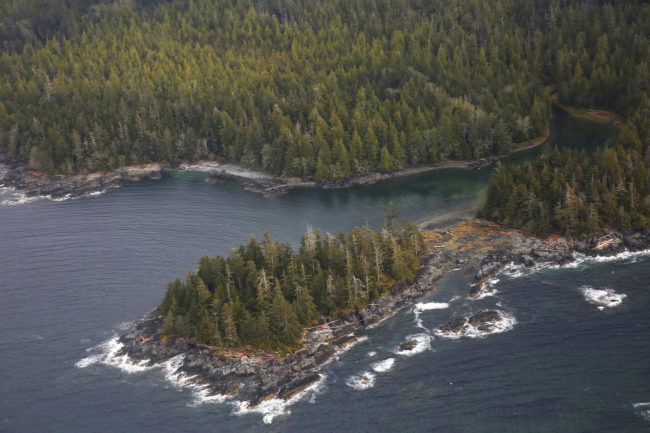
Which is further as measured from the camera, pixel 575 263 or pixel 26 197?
pixel 26 197

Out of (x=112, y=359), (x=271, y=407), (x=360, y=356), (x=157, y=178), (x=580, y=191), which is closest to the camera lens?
(x=271, y=407)

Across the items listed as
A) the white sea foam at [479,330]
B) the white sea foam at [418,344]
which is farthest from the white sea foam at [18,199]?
the white sea foam at [479,330]

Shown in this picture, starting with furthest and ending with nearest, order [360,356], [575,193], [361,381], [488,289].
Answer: [575,193], [488,289], [360,356], [361,381]

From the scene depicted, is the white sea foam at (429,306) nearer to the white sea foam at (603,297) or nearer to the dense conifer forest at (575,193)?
the white sea foam at (603,297)

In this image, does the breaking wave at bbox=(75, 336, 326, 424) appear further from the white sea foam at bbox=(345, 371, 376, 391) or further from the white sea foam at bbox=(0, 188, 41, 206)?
the white sea foam at bbox=(0, 188, 41, 206)

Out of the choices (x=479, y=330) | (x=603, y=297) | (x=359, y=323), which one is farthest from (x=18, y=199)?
(x=603, y=297)

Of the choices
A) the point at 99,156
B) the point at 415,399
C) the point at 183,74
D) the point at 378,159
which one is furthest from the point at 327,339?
the point at 183,74

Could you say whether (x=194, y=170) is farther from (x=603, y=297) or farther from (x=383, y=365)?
(x=603, y=297)

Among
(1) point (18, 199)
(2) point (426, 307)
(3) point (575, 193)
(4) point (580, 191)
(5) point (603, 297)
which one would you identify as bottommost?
(2) point (426, 307)
